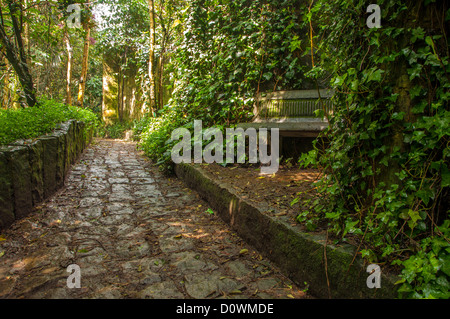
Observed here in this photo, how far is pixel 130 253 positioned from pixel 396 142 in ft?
7.00

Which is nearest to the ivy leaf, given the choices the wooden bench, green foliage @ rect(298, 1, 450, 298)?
green foliage @ rect(298, 1, 450, 298)

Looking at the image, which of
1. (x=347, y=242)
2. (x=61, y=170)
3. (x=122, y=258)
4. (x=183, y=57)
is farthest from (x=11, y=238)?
(x=183, y=57)

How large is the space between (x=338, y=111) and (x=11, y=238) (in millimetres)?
2912

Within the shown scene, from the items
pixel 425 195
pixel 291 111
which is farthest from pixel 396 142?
pixel 291 111

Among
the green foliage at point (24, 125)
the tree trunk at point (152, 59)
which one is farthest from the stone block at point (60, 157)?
the tree trunk at point (152, 59)

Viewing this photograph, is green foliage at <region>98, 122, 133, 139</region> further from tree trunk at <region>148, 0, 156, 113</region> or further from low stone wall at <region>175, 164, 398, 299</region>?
low stone wall at <region>175, 164, 398, 299</region>

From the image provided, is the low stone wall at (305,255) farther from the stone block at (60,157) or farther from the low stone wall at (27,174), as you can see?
the stone block at (60,157)

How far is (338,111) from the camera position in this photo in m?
1.96

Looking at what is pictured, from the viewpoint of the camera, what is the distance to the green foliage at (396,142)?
1358mm

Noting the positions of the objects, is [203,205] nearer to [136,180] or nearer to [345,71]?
[136,180]

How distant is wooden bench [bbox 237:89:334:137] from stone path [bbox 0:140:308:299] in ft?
4.90

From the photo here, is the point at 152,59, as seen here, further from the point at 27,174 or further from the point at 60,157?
the point at 27,174

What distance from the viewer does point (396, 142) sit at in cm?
158

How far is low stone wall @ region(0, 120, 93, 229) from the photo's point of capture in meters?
2.49
